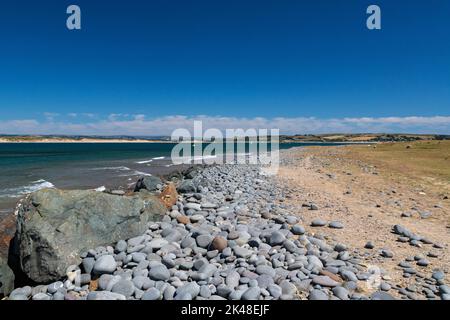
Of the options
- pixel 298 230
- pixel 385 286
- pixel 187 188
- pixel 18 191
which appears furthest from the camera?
pixel 18 191

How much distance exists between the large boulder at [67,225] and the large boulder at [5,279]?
0.32m

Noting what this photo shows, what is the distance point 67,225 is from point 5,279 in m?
1.46

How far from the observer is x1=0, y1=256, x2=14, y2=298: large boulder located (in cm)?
578

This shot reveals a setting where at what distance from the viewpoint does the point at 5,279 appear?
586 cm

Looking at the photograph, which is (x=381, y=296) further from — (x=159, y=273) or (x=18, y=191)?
(x=18, y=191)

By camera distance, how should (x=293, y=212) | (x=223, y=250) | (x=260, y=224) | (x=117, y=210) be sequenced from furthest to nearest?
(x=293, y=212) → (x=260, y=224) → (x=117, y=210) → (x=223, y=250)

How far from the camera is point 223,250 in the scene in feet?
20.6

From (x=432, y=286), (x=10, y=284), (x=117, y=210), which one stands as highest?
(x=117, y=210)

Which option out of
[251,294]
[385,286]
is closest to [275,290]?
[251,294]

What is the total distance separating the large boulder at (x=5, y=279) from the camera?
5781 mm

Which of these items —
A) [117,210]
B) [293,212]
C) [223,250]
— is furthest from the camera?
[293,212]
